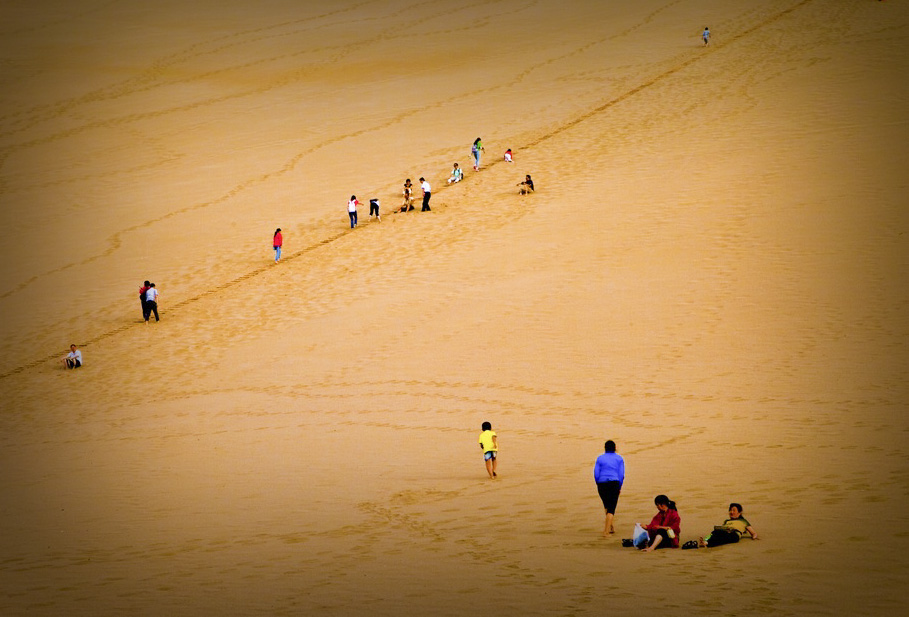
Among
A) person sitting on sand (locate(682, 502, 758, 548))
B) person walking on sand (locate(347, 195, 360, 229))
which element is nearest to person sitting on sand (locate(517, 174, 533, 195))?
person walking on sand (locate(347, 195, 360, 229))

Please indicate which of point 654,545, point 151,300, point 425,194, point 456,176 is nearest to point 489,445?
point 654,545

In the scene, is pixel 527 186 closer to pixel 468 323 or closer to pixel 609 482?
pixel 468 323

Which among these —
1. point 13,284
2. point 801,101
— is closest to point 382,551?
point 13,284

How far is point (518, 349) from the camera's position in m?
17.9

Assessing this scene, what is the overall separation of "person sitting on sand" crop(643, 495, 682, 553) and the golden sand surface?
0.35 meters

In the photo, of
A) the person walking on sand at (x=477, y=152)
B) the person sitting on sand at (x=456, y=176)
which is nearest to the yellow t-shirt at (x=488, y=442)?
the person sitting on sand at (x=456, y=176)

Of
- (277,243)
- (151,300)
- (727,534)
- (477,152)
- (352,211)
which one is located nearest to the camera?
(727,534)

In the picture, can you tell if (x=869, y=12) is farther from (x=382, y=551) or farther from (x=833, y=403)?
(x=382, y=551)

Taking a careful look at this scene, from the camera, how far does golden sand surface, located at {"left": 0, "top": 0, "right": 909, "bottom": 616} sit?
9312 millimetres

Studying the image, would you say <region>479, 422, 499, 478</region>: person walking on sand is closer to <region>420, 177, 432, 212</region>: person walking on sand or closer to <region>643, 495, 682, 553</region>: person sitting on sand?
<region>643, 495, 682, 553</region>: person sitting on sand

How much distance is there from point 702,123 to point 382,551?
2406 cm

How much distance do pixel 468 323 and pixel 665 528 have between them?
10490mm

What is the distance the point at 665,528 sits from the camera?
926cm

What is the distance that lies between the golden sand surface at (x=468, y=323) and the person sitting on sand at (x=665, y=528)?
0.35 meters
